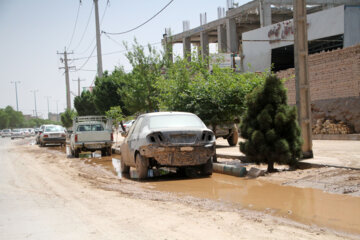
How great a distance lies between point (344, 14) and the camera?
27047mm

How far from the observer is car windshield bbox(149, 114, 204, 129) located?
10.2 m

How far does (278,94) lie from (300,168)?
2.06m

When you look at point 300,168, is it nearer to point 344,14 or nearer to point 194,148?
point 194,148

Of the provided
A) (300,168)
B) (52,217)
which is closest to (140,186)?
(52,217)

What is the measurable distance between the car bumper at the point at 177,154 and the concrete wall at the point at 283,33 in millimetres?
14990

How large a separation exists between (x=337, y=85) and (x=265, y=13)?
746 inches

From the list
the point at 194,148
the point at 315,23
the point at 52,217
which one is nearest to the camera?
the point at 52,217

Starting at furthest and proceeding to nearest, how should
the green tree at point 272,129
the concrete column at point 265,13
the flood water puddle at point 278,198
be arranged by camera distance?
the concrete column at point 265,13 < the green tree at point 272,129 < the flood water puddle at point 278,198

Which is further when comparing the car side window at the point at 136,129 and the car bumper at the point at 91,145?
the car bumper at the point at 91,145

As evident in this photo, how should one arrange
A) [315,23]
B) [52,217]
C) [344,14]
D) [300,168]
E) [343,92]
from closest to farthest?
1. [52,217]
2. [300,168]
3. [343,92]
4. [344,14]
5. [315,23]

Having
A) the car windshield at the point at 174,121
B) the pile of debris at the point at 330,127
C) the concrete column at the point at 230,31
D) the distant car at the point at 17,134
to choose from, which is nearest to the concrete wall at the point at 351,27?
the pile of debris at the point at 330,127

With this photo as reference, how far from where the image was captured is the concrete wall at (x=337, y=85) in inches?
708

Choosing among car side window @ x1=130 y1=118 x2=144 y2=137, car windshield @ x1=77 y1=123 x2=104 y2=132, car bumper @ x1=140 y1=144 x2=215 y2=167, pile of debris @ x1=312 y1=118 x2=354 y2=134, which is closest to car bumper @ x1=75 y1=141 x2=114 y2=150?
car windshield @ x1=77 y1=123 x2=104 y2=132

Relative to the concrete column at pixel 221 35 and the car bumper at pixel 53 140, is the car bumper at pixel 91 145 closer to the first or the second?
the car bumper at pixel 53 140
